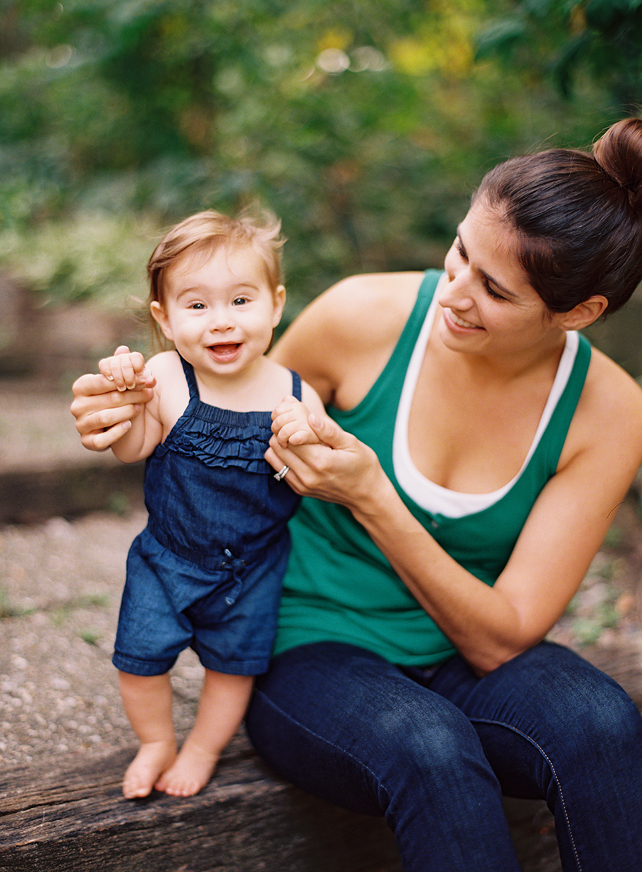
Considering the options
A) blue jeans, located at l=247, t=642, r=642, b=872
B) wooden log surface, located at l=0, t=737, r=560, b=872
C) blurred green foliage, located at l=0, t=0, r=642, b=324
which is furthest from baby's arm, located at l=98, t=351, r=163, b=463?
blurred green foliage, located at l=0, t=0, r=642, b=324

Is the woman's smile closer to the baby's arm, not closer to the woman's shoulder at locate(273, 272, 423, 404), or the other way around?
the woman's shoulder at locate(273, 272, 423, 404)

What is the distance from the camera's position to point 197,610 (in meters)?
1.29

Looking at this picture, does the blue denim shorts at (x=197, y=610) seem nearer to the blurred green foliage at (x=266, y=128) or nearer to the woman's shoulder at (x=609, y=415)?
the woman's shoulder at (x=609, y=415)

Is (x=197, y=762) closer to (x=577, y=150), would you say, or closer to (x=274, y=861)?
(x=274, y=861)

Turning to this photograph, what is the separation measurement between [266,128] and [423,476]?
9.45ft

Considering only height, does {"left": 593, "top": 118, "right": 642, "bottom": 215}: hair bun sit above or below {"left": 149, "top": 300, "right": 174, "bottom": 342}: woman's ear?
above

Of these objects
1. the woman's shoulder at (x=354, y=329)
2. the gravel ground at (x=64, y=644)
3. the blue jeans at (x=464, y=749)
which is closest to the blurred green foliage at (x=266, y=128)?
the gravel ground at (x=64, y=644)

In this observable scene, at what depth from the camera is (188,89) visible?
4391 mm

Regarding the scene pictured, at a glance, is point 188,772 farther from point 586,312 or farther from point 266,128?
point 266,128

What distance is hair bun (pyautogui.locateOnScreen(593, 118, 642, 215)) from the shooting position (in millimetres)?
1193

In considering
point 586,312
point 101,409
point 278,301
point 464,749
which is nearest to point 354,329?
point 278,301

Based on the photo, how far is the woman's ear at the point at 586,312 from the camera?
1263 millimetres

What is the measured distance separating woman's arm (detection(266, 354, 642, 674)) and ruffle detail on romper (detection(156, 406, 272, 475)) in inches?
1.5

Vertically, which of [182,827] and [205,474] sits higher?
[205,474]
